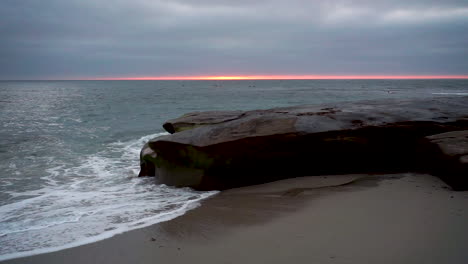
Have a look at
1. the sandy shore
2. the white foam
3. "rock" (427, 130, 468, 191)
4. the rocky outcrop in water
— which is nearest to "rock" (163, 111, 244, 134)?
the rocky outcrop in water

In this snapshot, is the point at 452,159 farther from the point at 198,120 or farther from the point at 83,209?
the point at 83,209

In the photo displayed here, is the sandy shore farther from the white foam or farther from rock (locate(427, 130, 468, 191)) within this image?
the white foam

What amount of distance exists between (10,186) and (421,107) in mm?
9419

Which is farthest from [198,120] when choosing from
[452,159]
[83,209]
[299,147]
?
[452,159]

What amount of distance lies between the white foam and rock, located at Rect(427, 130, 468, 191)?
396cm

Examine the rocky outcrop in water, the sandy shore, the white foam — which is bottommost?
the white foam

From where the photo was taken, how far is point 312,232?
4227mm

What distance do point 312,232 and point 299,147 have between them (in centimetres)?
267

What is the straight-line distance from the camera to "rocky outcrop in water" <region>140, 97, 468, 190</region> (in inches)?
262

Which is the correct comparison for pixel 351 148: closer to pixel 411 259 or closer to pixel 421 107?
pixel 421 107

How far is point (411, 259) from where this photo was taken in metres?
3.40

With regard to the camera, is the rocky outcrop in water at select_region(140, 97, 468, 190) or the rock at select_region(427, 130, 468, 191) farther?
the rocky outcrop in water at select_region(140, 97, 468, 190)

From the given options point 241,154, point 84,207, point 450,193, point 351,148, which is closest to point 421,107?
point 351,148

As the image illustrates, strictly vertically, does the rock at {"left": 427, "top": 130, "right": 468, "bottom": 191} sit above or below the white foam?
above
